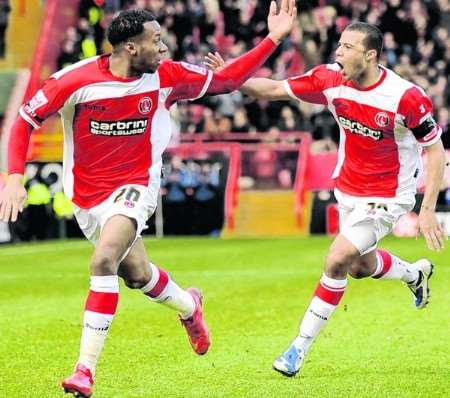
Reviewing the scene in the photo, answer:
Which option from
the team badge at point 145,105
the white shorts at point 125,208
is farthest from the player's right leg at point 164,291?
the team badge at point 145,105

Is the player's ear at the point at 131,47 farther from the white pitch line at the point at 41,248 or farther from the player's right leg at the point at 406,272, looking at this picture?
the white pitch line at the point at 41,248

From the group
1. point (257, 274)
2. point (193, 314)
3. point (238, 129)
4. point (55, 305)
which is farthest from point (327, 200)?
point (193, 314)

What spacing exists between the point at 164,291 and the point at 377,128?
1.77 m

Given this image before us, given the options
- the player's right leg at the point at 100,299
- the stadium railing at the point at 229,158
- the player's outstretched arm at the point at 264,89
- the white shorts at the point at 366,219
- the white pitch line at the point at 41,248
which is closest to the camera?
the player's right leg at the point at 100,299

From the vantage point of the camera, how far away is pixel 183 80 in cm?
828

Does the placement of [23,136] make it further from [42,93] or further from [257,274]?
[257,274]

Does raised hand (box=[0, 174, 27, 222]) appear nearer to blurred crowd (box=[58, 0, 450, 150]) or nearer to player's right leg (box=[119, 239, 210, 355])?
player's right leg (box=[119, 239, 210, 355])

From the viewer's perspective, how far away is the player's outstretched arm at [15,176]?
7.30m

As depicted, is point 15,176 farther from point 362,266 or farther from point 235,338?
point 235,338

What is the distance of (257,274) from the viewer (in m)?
15.5

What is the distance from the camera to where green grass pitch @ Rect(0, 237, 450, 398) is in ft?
26.1

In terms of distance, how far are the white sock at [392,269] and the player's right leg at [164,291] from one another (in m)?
1.40

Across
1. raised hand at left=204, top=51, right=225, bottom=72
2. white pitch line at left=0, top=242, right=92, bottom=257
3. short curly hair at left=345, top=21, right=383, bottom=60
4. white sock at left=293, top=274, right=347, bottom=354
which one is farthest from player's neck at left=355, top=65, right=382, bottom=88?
white pitch line at left=0, top=242, right=92, bottom=257

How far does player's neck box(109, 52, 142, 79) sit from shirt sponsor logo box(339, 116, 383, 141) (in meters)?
1.55
